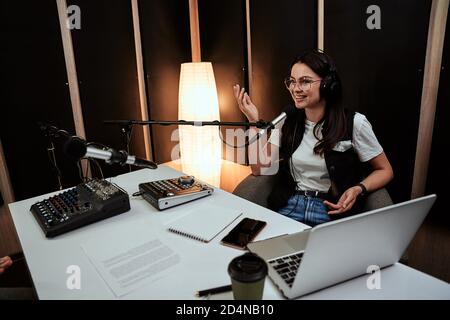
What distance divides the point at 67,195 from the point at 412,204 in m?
1.29

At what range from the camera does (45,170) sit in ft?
7.76

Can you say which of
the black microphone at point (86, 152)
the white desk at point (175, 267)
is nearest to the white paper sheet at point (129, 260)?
the white desk at point (175, 267)

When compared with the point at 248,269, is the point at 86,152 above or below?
above

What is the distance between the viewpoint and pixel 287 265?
95cm

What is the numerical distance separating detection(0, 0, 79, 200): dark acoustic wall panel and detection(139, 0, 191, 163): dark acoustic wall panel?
67 centimetres

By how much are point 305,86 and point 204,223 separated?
857 mm

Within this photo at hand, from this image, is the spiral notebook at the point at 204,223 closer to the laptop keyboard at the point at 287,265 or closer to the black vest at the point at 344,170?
the laptop keyboard at the point at 287,265

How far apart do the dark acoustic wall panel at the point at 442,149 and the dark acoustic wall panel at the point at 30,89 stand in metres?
2.34

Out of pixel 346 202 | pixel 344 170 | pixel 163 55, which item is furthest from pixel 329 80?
pixel 163 55

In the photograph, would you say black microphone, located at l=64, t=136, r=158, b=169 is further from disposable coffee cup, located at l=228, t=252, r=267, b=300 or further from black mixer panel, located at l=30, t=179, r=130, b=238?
disposable coffee cup, located at l=228, t=252, r=267, b=300

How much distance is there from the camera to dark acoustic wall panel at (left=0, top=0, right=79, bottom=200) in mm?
2145

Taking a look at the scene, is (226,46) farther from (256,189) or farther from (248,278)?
(248,278)
